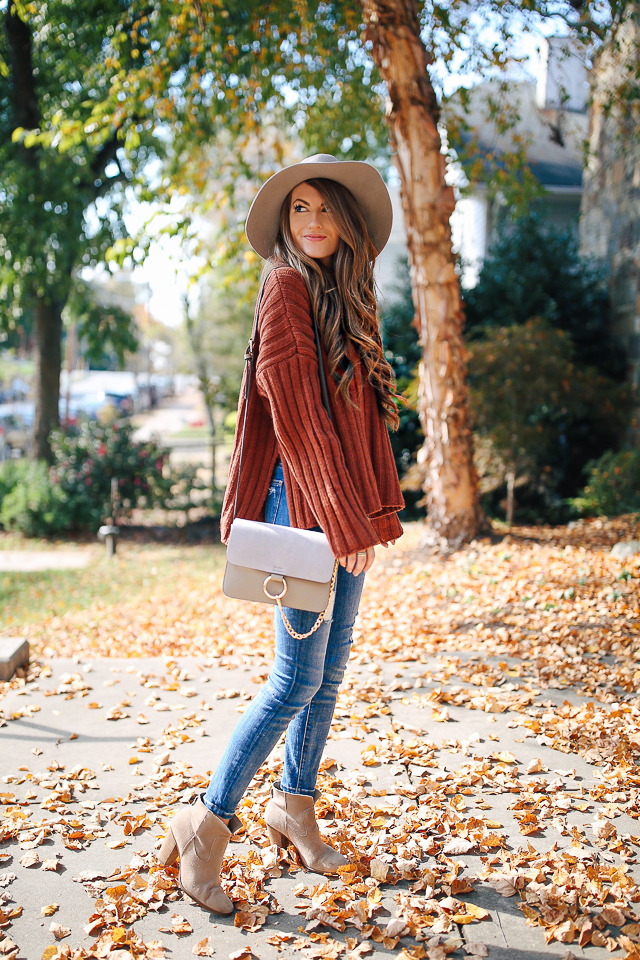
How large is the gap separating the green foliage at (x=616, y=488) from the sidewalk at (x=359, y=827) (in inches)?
183

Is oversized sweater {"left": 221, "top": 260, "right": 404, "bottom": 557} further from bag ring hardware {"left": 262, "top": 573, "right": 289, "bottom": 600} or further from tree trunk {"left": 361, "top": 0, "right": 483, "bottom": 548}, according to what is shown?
tree trunk {"left": 361, "top": 0, "right": 483, "bottom": 548}

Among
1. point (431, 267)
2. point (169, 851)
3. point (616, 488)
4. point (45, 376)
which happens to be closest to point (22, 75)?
point (45, 376)

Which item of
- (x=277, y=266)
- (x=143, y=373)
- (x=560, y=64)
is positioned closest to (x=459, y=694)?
(x=277, y=266)

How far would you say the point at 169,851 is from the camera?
2.11 m

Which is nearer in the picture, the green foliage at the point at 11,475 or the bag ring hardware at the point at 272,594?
the bag ring hardware at the point at 272,594

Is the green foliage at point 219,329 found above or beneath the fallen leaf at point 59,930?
above

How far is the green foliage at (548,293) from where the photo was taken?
1006 centimetres

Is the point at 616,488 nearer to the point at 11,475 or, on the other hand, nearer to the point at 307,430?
the point at 307,430

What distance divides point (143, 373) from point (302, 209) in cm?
5667

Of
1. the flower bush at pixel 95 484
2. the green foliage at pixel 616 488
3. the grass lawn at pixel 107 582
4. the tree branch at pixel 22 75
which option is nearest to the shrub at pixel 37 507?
the flower bush at pixel 95 484

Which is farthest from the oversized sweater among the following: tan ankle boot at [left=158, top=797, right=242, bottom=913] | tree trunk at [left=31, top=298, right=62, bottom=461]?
tree trunk at [left=31, top=298, right=62, bottom=461]

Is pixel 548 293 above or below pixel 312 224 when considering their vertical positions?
above

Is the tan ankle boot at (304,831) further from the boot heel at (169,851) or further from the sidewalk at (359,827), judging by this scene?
the boot heel at (169,851)

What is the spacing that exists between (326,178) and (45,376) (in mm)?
10587
